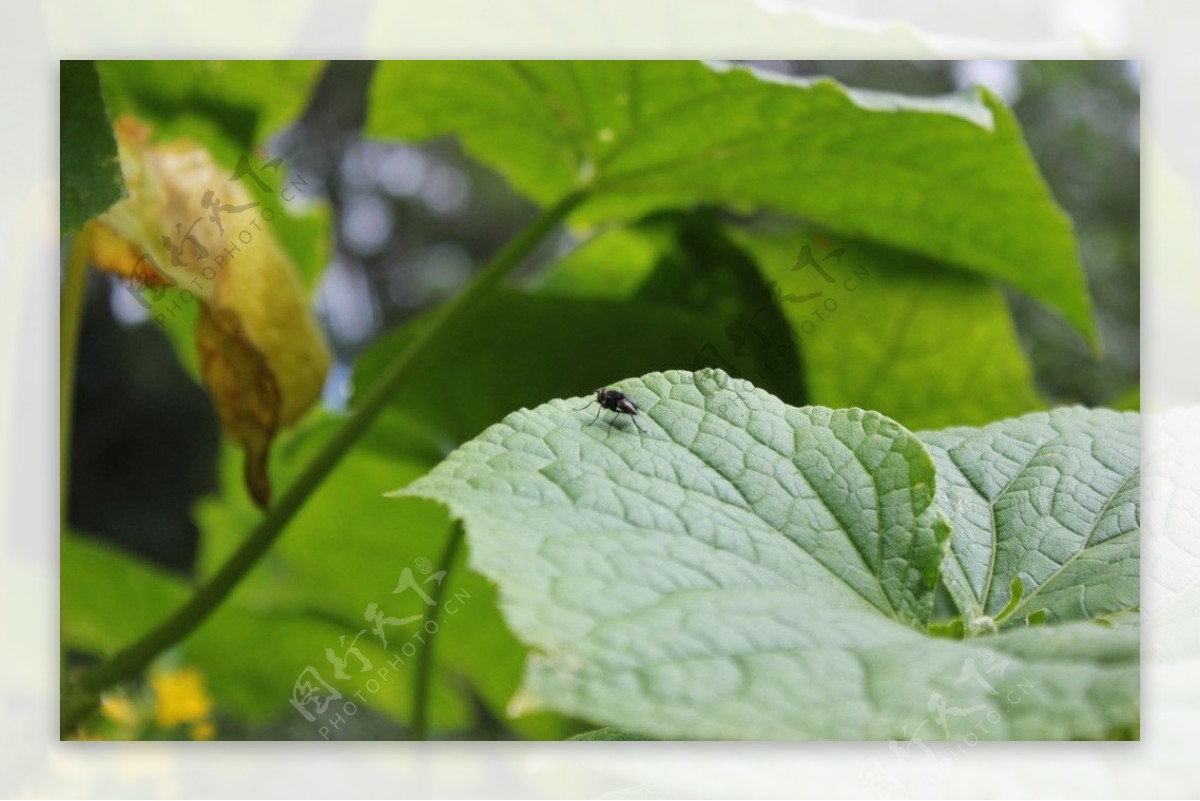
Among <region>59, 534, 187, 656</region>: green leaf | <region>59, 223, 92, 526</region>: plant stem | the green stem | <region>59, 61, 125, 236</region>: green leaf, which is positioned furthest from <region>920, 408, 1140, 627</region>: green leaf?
<region>59, 534, 187, 656</region>: green leaf

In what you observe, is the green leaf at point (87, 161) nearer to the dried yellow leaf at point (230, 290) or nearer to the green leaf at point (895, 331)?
the dried yellow leaf at point (230, 290)

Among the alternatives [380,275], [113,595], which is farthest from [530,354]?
[380,275]

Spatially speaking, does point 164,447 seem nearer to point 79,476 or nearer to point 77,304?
point 79,476

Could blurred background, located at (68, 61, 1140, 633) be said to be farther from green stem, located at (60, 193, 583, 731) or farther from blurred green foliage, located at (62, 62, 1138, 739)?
green stem, located at (60, 193, 583, 731)

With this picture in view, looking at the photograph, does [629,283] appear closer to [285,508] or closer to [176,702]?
[285,508]

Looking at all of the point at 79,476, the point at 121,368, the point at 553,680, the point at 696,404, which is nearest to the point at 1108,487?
the point at 696,404

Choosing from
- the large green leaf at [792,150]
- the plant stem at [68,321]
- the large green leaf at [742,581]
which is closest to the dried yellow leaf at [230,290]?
the plant stem at [68,321]
